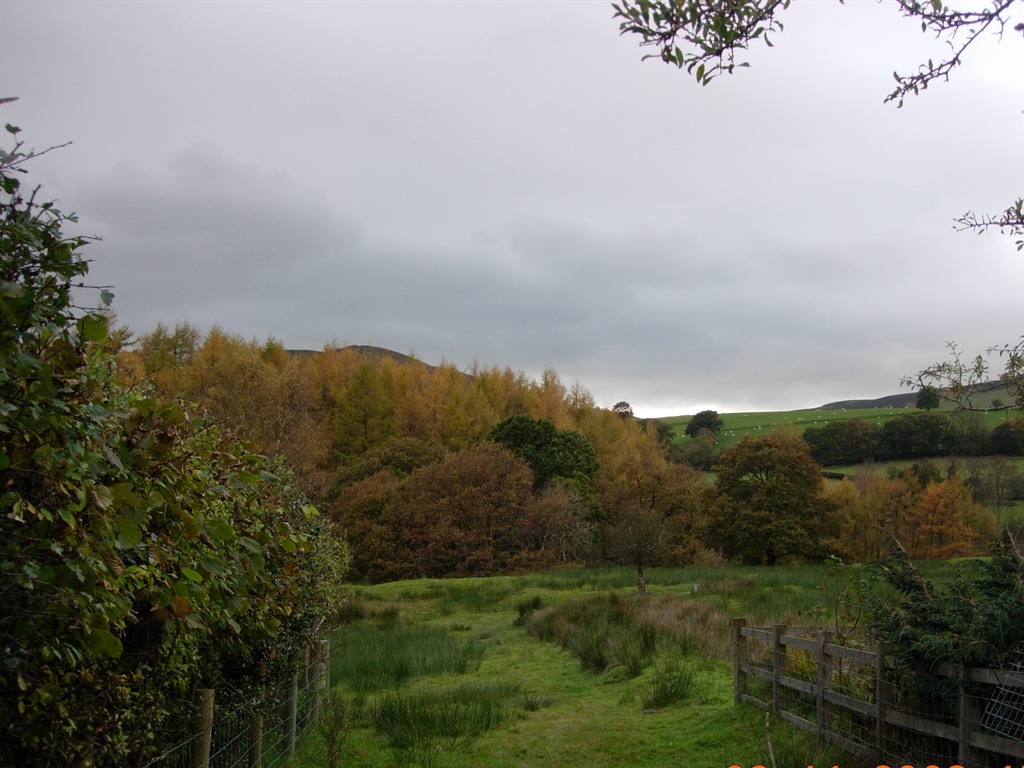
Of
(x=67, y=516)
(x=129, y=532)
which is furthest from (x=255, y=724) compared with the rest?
(x=67, y=516)

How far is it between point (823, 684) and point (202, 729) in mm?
5834

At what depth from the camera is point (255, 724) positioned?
6355mm

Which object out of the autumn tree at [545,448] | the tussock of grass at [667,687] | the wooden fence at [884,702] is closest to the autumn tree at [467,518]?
the autumn tree at [545,448]

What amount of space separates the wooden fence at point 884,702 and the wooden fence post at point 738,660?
16 millimetres

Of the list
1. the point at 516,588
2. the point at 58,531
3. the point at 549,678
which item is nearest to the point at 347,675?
the point at 549,678

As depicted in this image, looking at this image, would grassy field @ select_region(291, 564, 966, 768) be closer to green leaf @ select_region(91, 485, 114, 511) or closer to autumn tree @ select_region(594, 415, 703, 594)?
autumn tree @ select_region(594, 415, 703, 594)

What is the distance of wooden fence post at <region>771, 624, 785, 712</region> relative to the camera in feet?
29.6

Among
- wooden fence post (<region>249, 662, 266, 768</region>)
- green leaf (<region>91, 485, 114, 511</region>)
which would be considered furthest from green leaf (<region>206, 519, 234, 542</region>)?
wooden fence post (<region>249, 662, 266, 768</region>)

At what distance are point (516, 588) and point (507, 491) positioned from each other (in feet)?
41.9

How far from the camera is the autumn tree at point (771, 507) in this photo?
4169cm

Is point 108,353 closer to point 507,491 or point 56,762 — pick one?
point 56,762

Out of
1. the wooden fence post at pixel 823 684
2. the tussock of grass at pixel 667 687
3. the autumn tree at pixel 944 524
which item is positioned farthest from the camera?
the autumn tree at pixel 944 524

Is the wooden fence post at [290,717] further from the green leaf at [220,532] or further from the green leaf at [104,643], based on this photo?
the green leaf at [104,643]

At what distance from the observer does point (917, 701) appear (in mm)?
6477
